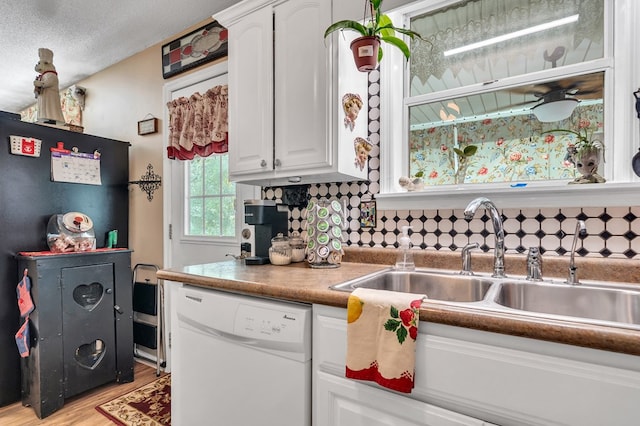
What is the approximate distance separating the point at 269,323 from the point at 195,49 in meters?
2.17

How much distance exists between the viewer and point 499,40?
151cm

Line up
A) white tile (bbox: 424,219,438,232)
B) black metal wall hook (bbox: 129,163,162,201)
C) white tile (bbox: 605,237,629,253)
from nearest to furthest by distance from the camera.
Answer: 1. white tile (bbox: 605,237,629,253)
2. white tile (bbox: 424,219,438,232)
3. black metal wall hook (bbox: 129,163,162,201)

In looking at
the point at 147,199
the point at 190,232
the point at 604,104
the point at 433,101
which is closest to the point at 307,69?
the point at 433,101

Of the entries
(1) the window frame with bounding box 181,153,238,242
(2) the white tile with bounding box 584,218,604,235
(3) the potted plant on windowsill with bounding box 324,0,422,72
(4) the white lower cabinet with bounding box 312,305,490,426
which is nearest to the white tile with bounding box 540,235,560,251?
(2) the white tile with bounding box 584,218,604,235

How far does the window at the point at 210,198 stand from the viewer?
7.68 feet

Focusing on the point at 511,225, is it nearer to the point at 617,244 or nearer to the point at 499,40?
the point at 617,244

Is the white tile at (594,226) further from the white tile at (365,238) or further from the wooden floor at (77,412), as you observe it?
the wooden floor at (77,412)

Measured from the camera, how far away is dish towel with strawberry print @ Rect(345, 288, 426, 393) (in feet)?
2.77

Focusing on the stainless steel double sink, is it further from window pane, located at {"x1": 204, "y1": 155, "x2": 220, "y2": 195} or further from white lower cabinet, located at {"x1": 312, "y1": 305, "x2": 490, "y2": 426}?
window pane, located at {"x1": 204, "y1": 155, "x2": 220, "y2": 195}

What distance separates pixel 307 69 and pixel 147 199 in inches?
74.7

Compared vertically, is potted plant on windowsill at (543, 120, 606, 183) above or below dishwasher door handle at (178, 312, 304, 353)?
above

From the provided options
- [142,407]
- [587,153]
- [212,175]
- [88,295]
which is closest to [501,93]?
[587,153]

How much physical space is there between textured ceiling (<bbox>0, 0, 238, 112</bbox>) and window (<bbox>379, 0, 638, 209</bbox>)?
4.48 feet

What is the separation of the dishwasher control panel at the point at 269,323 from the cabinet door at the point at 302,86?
2.25 ft
